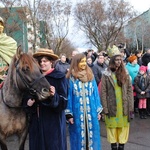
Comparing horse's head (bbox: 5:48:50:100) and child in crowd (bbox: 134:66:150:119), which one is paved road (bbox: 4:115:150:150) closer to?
child in crowd (bbox: 134:66:150:119)

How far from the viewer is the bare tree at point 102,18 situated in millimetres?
43594

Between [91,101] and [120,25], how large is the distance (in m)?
41.9

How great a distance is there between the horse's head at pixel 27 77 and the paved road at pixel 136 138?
9.62 ft

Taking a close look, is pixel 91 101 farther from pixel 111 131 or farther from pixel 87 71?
pixel 111 131

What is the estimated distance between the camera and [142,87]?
902cm

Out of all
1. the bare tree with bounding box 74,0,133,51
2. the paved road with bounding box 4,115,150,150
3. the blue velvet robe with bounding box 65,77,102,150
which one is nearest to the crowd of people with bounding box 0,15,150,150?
the blue velvet robe with bounding box 65,77,102,150

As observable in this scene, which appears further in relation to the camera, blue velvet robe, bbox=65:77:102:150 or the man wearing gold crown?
the man wearing gold crown

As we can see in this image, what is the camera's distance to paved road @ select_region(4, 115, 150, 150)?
629cm

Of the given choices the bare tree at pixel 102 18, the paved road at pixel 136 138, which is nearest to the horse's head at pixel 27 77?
the paved road at pixel 136 138

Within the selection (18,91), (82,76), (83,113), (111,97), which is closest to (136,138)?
(111,97)

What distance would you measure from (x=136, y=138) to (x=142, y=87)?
→ 2.42m

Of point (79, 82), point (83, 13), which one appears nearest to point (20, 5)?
point (83, 13)

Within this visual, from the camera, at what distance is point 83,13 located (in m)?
44.9

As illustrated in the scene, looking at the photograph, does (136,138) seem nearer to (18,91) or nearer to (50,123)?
(50,123)
